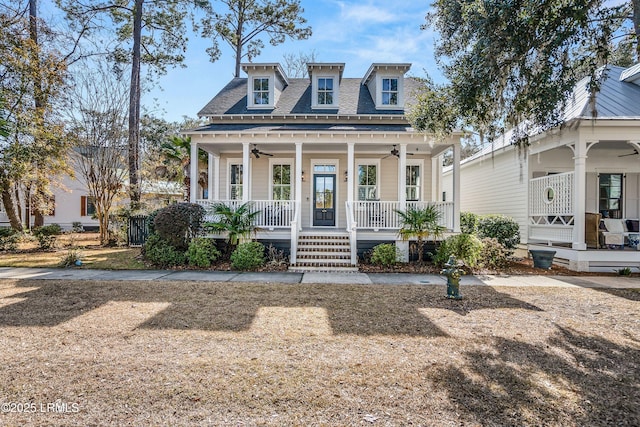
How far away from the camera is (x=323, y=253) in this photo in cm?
980

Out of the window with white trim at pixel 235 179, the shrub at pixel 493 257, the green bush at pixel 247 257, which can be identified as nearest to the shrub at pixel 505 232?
the shrub at pixel 493 257

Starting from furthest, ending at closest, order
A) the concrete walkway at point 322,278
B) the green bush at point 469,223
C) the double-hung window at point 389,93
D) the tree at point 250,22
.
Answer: the tree at point 250,22
the double-hung window at point 389,93
the green bush at point 469,223
the concrete walkway at point 322,278

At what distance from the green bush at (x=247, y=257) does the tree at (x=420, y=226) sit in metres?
4.05

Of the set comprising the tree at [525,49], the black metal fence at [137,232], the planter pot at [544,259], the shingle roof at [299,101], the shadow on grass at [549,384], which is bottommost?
the shadow on grass at [549,384]

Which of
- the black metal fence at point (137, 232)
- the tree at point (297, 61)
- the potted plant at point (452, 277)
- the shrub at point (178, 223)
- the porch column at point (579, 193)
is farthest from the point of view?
the tree at point (297, 61)

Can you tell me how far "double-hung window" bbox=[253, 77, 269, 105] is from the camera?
1317cm

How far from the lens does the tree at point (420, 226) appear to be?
9492 mm

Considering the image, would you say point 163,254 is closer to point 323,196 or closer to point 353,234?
point 353,234

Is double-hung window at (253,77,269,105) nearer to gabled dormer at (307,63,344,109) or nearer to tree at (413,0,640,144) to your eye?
gabled dormer at (307,63,344,109)

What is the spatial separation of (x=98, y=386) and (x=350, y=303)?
383cm

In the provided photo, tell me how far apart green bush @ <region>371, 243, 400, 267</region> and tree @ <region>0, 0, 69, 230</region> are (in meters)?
12.8

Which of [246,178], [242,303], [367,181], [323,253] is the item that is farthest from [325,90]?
[242,303]

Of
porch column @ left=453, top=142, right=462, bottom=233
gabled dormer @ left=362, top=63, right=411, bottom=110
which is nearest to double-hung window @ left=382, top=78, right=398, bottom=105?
gabled dormer @ left=362, top=63, right=411, bottom=110

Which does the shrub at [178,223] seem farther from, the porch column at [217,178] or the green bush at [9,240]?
the green bush at [9,240]
